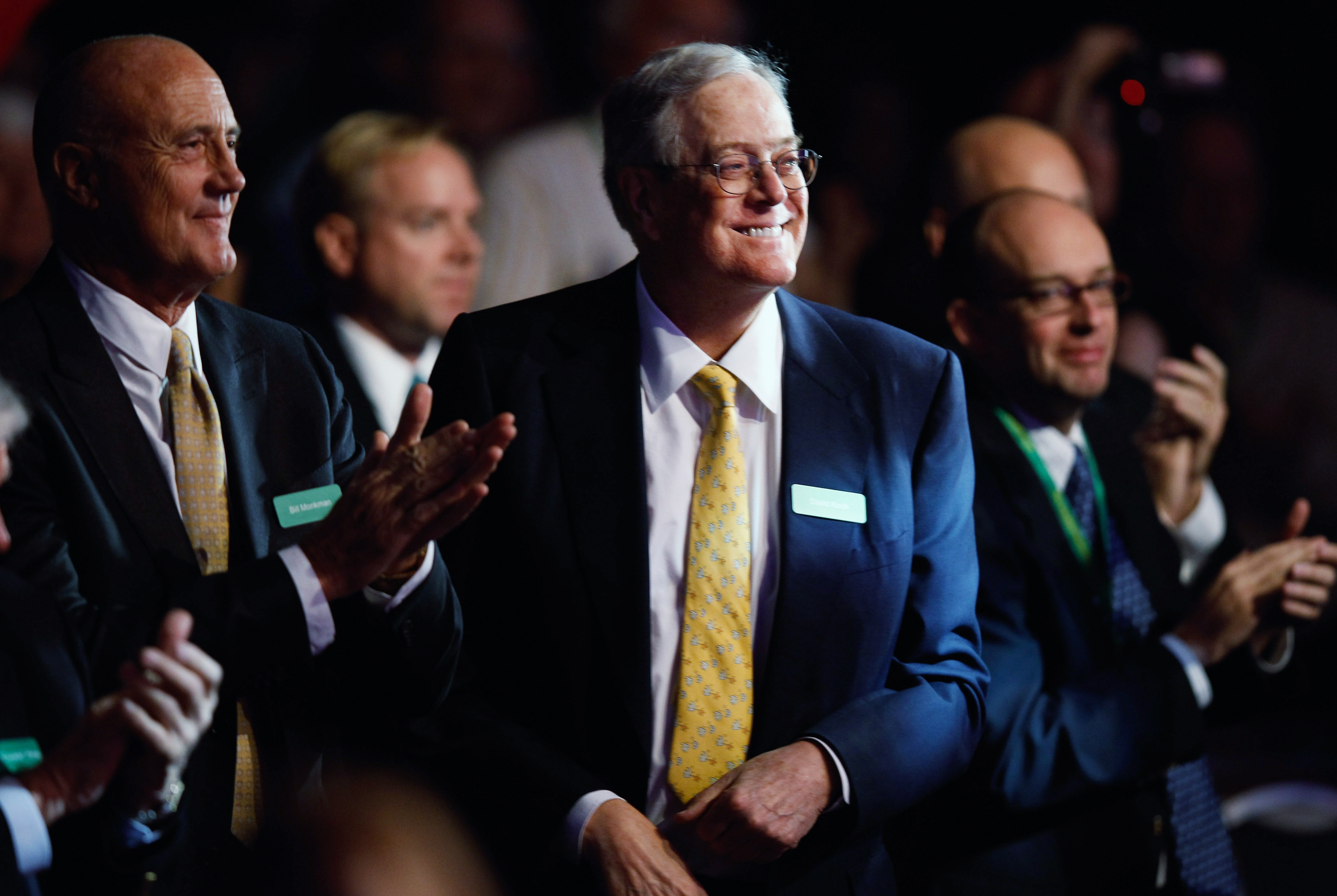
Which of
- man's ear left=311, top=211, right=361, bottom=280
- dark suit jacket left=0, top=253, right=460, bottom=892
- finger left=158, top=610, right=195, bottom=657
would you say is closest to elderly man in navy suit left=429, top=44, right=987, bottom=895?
dark suit jacket left=0, top=253, right=460, bottom=892

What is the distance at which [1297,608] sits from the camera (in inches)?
111

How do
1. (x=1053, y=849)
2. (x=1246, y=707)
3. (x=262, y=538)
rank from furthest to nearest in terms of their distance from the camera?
1. (x=1246, y=707)
2. (x=1053, y=849)
3. (x=262, y=538)

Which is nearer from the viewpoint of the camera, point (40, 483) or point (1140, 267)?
point (40, 483)

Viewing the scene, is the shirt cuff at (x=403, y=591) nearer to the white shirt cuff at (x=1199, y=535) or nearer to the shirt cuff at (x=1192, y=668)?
the shirt cuff at (x=1192, y=668)

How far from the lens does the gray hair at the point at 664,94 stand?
2146mm

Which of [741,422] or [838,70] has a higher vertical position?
[838,70]

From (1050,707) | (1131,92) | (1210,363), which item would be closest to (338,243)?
(1050,707)

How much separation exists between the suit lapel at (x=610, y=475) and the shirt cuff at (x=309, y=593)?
419 millimetres

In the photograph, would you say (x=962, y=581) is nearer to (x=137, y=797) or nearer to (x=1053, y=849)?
(x=1053, y=849)

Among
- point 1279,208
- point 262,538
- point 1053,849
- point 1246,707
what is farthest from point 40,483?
point 1279,208

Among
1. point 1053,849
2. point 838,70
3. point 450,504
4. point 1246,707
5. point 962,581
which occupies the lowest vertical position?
point 1053,849

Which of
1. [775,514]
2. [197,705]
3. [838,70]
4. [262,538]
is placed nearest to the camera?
[197,705]

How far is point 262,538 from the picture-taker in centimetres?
199

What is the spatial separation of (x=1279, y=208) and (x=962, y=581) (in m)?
2.95
